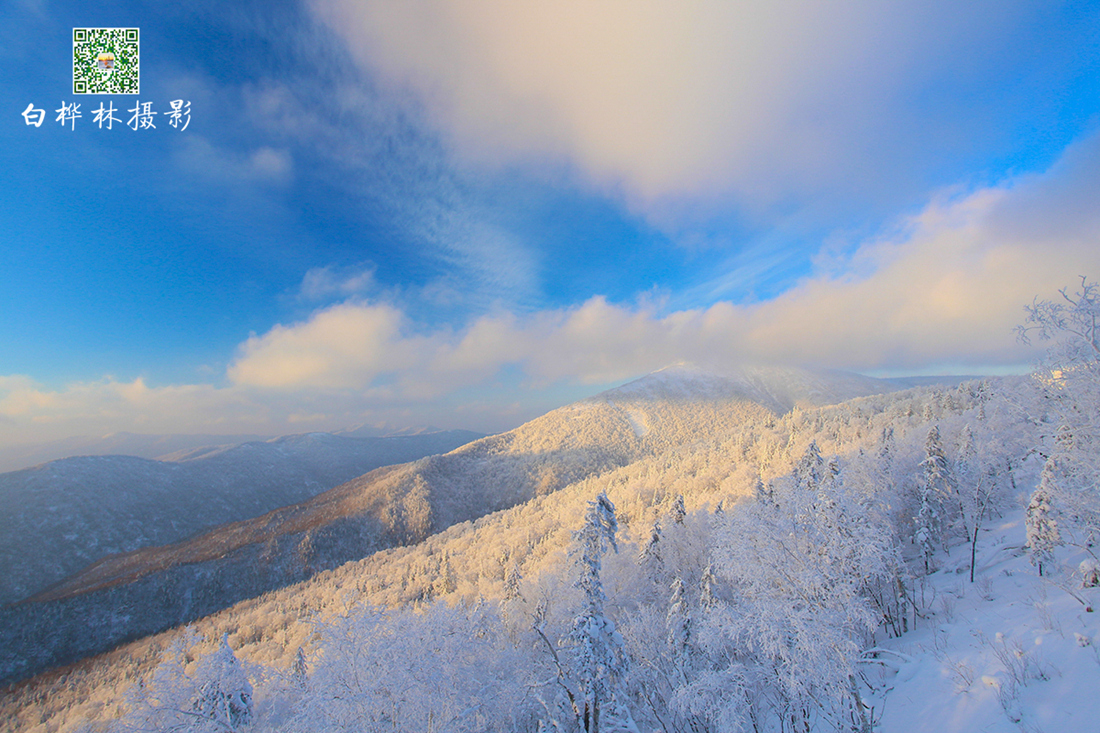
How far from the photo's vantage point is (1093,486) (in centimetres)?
1215

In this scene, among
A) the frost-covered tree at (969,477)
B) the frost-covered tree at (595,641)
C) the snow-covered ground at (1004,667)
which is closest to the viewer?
the snow-covered ground at (1004,667)

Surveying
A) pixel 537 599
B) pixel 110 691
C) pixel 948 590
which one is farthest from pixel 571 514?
pixel 110 691

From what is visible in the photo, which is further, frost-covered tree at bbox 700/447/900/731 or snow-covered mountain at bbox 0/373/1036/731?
snow-covered mountain at bbox 0/373/1036/731

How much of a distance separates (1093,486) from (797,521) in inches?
342

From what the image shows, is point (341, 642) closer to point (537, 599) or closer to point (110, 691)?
point (537, 599)

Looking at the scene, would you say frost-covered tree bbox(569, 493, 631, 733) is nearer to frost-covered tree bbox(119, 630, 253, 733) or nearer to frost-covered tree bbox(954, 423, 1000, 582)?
frost-covered tree bbox(119, 630, 253, 733)

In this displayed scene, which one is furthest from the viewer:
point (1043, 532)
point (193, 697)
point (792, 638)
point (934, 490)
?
point (934, 490)

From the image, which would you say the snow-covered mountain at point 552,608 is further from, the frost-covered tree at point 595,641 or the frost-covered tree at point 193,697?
the frost-covered tree at point 595,641

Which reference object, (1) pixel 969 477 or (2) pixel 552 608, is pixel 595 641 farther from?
(1) pixel 969 477

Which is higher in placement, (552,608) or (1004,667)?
(1004,667)

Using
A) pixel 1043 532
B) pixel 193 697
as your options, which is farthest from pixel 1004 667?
pixel 193 697

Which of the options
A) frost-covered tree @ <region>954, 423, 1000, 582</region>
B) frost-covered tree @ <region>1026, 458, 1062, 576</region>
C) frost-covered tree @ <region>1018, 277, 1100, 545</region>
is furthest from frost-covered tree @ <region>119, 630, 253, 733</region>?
frost-covered tree @ <region>954, 423, 1000, 582</region>

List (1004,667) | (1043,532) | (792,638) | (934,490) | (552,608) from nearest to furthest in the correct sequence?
(1004,667)
(792,638)
(1043,532)
(934,490)
(552,608)

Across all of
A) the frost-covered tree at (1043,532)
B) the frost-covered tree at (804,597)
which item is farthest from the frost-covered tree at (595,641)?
the frost-covered tree at (1043,532)
